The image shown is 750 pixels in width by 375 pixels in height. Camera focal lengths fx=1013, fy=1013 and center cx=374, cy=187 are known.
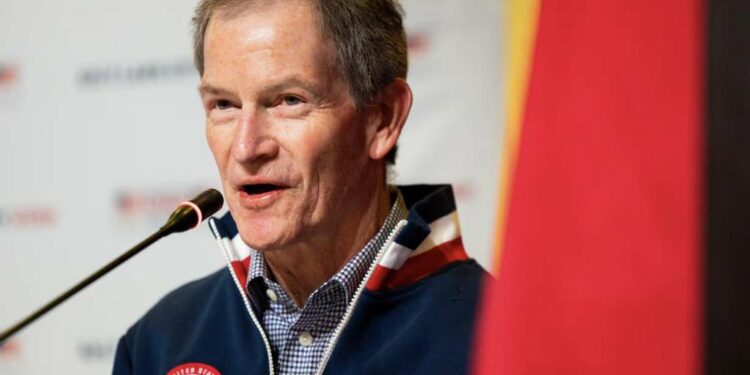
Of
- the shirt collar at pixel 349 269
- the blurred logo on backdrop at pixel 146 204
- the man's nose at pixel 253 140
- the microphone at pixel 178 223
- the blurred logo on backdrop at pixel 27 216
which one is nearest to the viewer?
the microphone at pixel 178 223

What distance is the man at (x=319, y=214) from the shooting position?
63.2 inches

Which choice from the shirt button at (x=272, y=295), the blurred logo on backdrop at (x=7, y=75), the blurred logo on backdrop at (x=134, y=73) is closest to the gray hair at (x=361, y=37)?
the shirt button at (x=272, y=295)

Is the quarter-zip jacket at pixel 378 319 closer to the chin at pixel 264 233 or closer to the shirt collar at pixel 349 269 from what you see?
the shirt collar at pixel 349 269

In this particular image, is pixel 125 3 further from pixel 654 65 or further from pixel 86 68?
pixel 654 65

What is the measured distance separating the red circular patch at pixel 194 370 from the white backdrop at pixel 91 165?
100cm

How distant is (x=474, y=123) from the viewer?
2.42 metres

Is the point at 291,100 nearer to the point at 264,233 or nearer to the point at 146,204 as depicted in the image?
the point at 264,233

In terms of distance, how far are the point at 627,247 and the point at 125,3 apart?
2.41 metres

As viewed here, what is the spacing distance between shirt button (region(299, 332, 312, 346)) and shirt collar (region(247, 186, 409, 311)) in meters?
0.08

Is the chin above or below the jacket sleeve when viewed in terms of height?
above

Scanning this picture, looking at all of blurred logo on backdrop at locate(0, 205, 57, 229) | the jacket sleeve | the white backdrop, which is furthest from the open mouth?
blurred logo on backdrop at locate(0, 205, 57, 229)

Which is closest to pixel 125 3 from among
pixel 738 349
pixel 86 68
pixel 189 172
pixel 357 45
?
pixel 86 68

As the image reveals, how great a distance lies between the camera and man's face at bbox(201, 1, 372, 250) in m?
1.59

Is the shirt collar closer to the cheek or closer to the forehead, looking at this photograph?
the cheek
